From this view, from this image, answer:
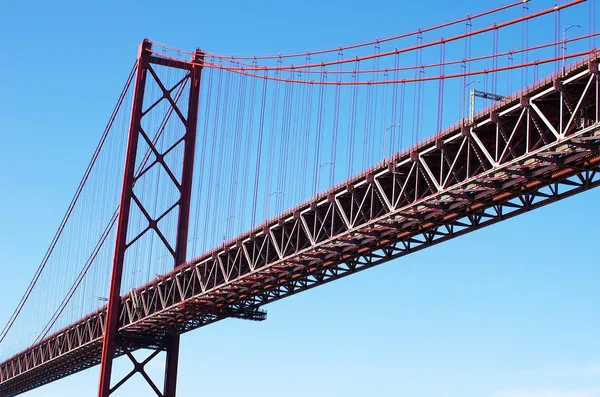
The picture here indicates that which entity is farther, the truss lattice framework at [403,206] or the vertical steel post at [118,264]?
the vertical steel post at [118,264]

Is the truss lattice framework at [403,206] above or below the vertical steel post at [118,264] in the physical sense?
below

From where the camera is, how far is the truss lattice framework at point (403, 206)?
95.5 ft

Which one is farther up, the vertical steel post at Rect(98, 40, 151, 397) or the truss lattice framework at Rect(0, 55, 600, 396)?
the vertical steel post at Rect(98, 40, 151, 397)

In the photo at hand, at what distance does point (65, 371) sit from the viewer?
72125mm

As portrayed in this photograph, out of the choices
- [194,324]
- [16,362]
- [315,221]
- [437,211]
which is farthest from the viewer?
[16,362]

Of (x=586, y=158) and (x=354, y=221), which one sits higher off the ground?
(x=354, y=221)

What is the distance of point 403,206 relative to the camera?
116 feet

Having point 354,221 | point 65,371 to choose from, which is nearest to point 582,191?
point 354,221

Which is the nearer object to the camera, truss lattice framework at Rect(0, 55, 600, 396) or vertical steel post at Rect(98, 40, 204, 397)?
truss lattice framework at Rect(0, 55, 600, 396)

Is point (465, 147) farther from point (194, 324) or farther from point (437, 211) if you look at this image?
point (194, 324)

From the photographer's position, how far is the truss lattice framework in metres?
29.1

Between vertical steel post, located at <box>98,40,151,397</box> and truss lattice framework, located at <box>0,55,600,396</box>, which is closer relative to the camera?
truss lattice framework, located at <box>0,55,600,396</box>

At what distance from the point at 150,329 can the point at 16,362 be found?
2767 centimetres

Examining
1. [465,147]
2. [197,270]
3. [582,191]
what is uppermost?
[197,270]
